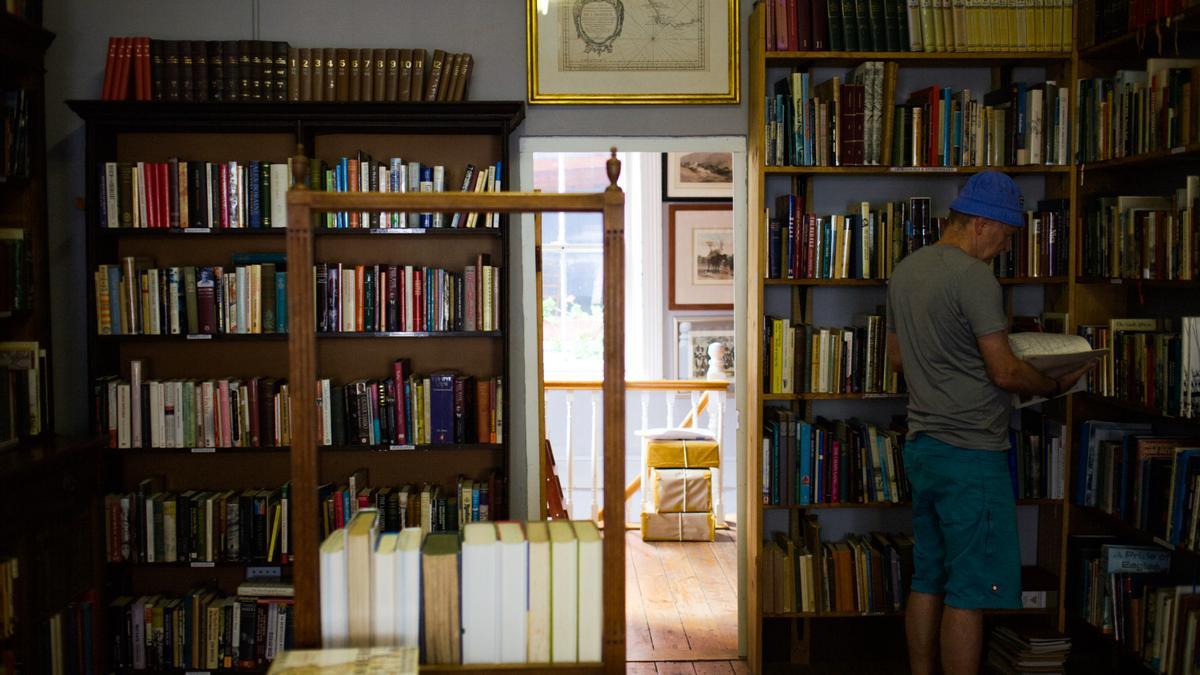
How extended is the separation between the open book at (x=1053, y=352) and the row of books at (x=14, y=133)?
10.7 ft

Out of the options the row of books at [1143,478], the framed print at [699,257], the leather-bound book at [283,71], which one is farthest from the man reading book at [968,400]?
the framed print at [699,257]

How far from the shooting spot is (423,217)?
3.70 metres

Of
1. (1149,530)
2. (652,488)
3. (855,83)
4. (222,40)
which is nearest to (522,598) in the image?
(1149,530)

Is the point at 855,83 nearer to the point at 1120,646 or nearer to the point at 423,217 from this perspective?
the point at 423,217

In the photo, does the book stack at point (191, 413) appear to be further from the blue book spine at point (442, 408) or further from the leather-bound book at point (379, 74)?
the leather-bound book at point (379, 74)

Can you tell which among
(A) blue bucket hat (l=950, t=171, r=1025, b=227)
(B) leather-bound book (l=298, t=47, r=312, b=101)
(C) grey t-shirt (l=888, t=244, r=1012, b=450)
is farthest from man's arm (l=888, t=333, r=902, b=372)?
(B) leather-bound book (l=298, t=47, r=312, b=101)

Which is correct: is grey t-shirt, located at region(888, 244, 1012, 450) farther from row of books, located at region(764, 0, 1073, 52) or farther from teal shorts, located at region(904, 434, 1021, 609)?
row of books, located at region(764, 0, 1073, 52)

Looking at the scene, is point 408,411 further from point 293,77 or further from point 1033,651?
point 1033,651

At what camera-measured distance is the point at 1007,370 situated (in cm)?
290

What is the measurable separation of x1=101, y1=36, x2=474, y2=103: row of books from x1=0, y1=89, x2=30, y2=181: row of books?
27 cm

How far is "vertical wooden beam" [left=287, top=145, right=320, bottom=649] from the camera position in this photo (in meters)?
1.75

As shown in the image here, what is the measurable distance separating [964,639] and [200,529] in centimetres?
264

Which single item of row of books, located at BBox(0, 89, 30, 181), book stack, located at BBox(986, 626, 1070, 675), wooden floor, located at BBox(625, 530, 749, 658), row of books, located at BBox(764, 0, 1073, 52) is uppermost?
row of books, located at BBox(764, 0, 1073, 52)

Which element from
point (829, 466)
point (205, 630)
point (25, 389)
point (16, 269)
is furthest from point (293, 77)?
point (829, 466)
